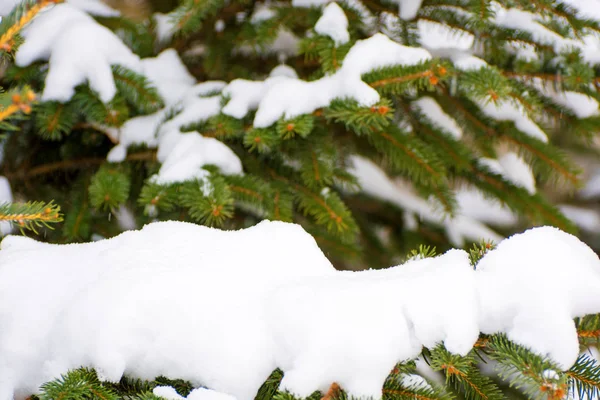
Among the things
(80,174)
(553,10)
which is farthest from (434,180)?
(80,174)

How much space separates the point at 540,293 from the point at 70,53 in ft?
4.70

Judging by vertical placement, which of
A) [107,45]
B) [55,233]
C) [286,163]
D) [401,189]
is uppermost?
[107,45]

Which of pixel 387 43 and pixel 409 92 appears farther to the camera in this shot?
pixel 409 92

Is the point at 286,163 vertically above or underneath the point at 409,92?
underneath

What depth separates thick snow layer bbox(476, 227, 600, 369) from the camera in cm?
85

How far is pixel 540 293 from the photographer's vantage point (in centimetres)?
88

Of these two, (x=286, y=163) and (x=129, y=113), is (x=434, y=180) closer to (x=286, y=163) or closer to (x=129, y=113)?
Result: (x=286, y=163)

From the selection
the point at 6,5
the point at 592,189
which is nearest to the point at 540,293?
the point at 6,5

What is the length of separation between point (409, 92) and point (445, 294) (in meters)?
1.10

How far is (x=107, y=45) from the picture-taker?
157cm

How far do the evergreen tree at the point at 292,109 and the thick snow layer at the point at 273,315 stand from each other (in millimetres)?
440

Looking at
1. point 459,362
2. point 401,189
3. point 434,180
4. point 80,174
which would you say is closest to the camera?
point 459,362

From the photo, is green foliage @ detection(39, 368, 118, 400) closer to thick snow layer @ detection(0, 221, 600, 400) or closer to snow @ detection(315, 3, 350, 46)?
thick snow layer @ detection(0, 221, 600, 400)

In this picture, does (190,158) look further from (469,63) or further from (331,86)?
(469,63)
